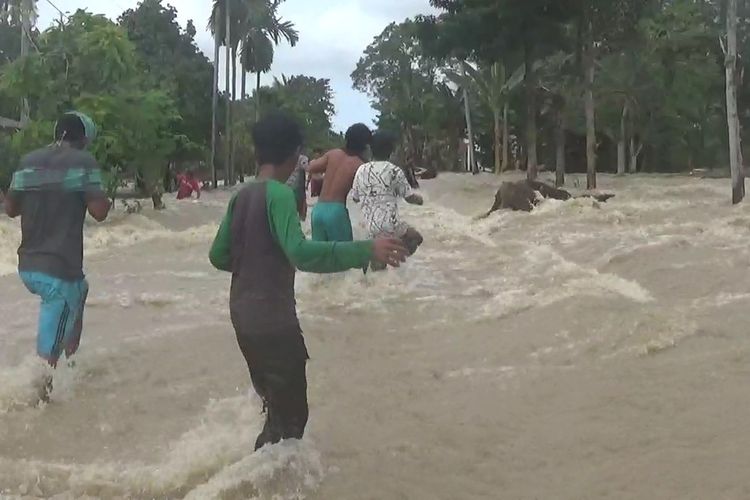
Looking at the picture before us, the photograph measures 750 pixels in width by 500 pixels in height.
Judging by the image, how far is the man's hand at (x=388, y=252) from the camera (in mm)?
3328

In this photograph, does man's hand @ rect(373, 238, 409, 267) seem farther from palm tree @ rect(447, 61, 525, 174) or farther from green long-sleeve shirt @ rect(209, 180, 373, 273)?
palm tree @ rect(447, 61, 525, 174)

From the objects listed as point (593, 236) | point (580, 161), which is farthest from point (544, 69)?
point (593, 236)

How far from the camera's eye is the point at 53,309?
4.96m

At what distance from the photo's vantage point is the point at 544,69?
35906mm

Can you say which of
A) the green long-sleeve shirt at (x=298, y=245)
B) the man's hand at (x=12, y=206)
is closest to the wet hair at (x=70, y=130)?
the man's hand at (x=12, y=206)

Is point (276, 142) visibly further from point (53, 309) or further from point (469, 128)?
point (469, 128)

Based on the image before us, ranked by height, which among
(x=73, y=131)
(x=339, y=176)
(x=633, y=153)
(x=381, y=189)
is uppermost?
(x=633, y=153)

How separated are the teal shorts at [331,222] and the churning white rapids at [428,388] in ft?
2.18

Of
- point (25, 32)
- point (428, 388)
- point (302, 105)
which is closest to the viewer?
point (428, 388)

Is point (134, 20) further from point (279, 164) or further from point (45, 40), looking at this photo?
point (279, 164)

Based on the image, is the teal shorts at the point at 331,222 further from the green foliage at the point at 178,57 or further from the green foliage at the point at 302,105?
the green foliage at the point at 302,105

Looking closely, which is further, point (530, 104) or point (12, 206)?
point (530, 104)

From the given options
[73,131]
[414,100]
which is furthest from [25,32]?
[414,100]

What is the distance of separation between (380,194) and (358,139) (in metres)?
0.51
